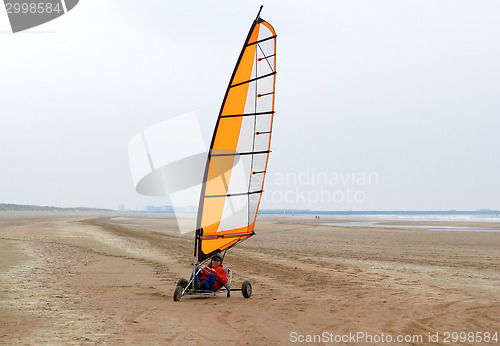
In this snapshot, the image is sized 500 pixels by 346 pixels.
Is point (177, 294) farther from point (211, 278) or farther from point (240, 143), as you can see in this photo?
point (240, 143)

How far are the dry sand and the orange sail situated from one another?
4.56ft

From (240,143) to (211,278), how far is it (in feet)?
8.72

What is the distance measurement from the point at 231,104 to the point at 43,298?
15.9 feet

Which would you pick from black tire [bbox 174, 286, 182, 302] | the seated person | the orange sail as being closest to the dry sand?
black tire [bbox 174, 286, 182, 302]

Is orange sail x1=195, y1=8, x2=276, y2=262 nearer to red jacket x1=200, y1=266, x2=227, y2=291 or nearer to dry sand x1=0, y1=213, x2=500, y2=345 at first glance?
red jacket x1=200, y1=266, x2=227, y2=291

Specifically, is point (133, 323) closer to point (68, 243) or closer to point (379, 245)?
point (68, 243)

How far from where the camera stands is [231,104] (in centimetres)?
888

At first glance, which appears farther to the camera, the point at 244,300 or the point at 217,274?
the point at 217,274

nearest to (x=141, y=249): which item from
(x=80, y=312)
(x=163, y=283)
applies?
(x=163, y=283)

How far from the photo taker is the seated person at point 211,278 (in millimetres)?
8727

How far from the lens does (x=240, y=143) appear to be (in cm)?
914

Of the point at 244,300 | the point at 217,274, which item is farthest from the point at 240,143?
the point at 244,300

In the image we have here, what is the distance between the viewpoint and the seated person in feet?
28.6

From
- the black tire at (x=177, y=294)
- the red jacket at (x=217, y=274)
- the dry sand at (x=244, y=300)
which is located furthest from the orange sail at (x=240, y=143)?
the dry sand at (x=244, y=300)
